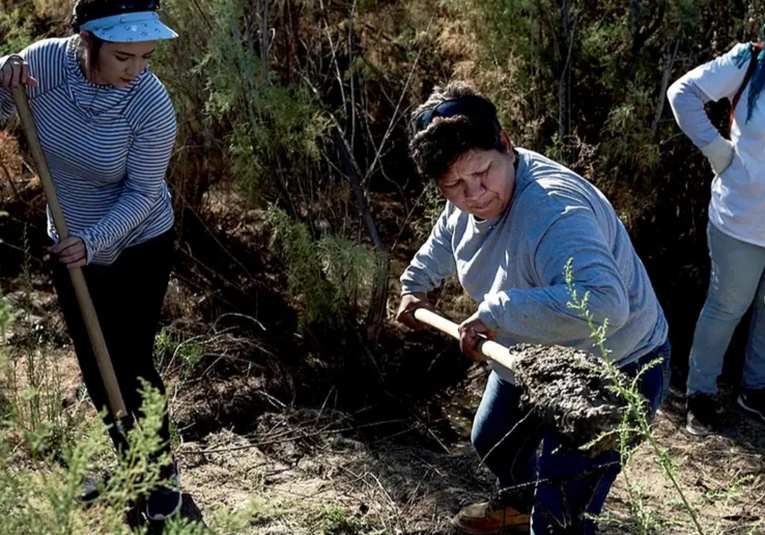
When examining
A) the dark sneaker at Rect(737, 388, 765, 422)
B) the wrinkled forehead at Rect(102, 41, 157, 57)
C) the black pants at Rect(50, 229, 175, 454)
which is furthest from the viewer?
the dark sneaker at Rect(737, 388, 765, 422)

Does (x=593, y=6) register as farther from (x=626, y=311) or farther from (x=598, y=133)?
(x=626, y=311)

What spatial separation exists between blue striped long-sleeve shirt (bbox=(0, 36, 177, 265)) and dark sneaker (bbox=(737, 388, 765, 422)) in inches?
116

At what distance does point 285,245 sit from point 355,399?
33.2 inches

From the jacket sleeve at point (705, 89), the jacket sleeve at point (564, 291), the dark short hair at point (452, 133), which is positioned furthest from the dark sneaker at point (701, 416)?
the dark short hair at point (452, 133)

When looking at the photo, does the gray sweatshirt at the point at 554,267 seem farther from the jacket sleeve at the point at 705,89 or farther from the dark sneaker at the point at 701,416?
the dark sneaker at the point at 701,416

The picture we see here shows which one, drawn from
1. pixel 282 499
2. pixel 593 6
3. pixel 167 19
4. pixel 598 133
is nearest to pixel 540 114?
pixel 598 133

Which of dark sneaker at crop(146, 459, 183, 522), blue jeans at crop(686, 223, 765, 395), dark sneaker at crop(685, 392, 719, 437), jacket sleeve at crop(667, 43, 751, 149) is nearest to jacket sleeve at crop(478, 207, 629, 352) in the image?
dark sneaker at crop(146, 459, 183, 522)

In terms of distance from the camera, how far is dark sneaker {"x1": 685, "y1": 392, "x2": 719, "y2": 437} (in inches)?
170

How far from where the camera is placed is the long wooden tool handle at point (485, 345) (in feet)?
7.86

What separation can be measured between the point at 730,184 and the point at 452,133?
1.91m

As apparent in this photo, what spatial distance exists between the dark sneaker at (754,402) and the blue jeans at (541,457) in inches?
66.5

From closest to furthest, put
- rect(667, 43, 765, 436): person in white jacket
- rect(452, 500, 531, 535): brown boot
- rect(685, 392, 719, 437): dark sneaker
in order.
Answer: rect(452, 500, 531, 535): brown boot → rect(667, 43, 765, 436): person in white jacket → rect(685, 392, 719, 437): dark sneaker

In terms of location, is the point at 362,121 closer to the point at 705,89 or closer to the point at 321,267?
the point at 321,267

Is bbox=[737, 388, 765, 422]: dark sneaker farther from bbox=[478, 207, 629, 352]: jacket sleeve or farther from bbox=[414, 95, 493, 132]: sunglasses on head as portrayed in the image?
bbox=[414, 95, 493, 132]: sunglasses on head
